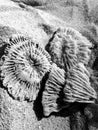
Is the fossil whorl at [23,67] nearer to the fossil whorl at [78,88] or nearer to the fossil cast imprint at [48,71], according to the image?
the fossil cast imprint at [48,71]

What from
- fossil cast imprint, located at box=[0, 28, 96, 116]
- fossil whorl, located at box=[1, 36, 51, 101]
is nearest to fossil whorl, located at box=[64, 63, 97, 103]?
fossil cast imprint, located at box=[0, 28, 96, 116]

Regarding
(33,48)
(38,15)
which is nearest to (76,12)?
(38,15)

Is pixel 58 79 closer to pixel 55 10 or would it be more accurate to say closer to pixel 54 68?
pixel 54 68

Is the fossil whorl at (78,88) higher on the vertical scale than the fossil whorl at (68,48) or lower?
lower

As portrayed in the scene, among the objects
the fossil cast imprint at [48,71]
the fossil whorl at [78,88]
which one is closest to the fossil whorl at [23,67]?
the fossil cast imprint at [48,71]

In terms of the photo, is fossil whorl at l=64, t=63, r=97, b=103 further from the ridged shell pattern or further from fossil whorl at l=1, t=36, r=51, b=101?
fossil whorl at l=1, t=36, r=51, b=101
